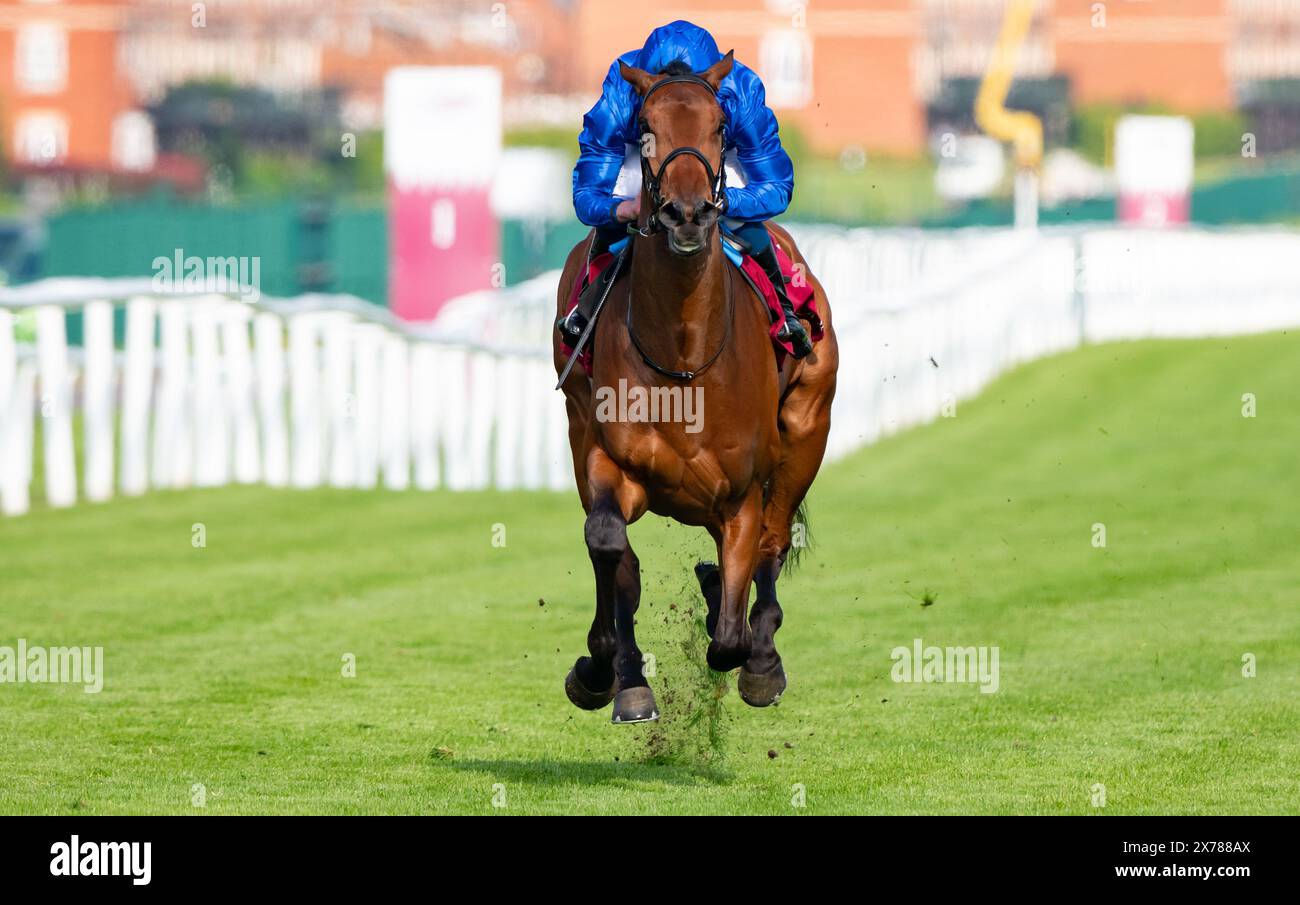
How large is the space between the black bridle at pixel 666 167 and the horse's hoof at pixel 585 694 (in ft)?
5.47

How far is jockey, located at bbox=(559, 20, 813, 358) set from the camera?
296 inches

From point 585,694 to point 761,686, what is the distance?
24.8 inches

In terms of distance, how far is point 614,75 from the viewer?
7.52 meters

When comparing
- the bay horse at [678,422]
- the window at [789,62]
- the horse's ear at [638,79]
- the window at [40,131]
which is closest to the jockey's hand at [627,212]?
the bay horse at [678,422]

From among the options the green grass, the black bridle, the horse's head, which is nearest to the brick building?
the green grass

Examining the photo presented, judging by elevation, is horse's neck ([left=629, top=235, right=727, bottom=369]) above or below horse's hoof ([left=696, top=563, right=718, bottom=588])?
above

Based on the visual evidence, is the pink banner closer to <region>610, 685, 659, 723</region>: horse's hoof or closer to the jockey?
the jockey

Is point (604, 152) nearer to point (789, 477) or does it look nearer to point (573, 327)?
point (573, 327)

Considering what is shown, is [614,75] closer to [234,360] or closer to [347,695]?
[347,695]

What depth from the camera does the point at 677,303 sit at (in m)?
7.11

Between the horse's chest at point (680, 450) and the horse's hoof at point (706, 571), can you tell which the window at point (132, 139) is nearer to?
the horse's hoof at point (706, 571)

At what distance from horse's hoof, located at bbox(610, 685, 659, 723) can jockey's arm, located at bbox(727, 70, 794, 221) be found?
1704 millimetres

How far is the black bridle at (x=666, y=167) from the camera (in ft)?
21.6
